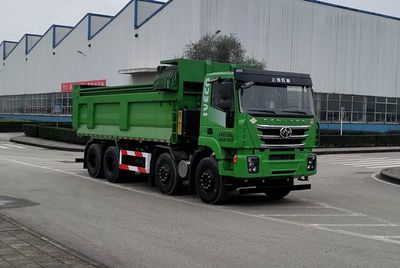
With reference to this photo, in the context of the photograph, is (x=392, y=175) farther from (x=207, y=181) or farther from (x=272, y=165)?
(x=207, y=181)

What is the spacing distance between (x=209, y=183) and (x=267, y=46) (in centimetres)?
3309

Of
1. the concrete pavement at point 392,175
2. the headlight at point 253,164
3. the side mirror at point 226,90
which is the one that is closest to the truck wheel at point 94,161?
the side mirror at point 226,90

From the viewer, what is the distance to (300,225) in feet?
30.8

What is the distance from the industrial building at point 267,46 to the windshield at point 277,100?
27809 mm

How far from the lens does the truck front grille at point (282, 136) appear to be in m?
11.0

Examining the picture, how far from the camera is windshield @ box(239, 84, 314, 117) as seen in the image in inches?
432

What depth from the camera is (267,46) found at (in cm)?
4325

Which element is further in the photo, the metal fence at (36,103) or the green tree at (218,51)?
the metal fence at (36,103)

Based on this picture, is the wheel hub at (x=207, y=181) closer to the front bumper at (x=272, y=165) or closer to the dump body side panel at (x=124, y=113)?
the front bumper at (x=272, y=165)

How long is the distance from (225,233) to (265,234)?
2.06 ft

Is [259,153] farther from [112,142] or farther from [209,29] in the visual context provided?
[209,29]

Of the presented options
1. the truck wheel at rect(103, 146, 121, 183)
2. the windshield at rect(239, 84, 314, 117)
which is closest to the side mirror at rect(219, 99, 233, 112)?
the windshield at rect(239, 84, 314, 117)

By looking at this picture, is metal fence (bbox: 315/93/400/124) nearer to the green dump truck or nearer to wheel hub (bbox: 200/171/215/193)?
the green dump truck

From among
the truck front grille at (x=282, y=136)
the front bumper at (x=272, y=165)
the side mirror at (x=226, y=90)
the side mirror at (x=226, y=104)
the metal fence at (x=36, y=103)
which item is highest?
the metal fence at (x=36, y=103)
